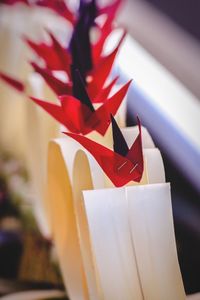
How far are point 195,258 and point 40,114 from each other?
0.41 m

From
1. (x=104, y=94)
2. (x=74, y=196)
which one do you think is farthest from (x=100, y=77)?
(x=74, y=196)

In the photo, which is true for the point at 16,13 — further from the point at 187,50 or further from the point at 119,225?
the point at 119,225

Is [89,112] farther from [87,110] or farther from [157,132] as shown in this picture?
[157,132]

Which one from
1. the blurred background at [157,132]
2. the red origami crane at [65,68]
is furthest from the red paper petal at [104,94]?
the blurred background at [157,132]

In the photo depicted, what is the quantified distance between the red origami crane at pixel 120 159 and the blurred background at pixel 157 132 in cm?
15

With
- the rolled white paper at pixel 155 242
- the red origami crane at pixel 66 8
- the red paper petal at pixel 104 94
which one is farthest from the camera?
the red origami crane at pixel 66 8

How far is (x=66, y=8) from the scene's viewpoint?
965 millimetres

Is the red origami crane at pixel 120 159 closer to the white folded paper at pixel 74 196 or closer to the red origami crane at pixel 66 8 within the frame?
the white folded paper at pixel 74 196

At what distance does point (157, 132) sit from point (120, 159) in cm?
37

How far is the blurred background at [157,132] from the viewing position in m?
0.97

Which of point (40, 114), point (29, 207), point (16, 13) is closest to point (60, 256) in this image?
point (40, 114)

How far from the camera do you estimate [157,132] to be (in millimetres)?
938

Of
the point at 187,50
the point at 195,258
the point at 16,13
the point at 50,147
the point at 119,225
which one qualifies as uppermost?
the point at 16,13

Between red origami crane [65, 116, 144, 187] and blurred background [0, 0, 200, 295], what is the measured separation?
5.8 inches
